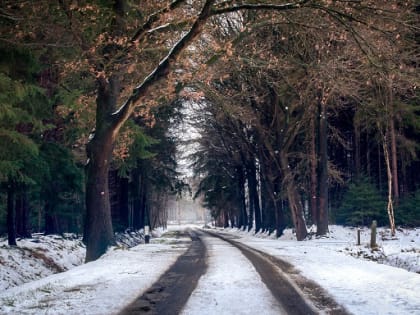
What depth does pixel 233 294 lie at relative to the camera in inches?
275

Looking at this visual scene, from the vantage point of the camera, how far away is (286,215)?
40625mm

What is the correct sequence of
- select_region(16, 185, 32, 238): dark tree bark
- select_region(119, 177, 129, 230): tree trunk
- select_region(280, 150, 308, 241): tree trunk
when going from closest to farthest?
select_region(16, 185, 32, 238): dark tree bark, select_region(280, 150, 308, 241): tree trunk, select_region(119, 177, 129, 230): tree trunk

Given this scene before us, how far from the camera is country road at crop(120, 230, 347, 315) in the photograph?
611 cm

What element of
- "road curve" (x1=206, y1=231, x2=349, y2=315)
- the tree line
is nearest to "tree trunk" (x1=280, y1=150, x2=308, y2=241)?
the tree line

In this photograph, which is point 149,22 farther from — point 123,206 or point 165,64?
point 123,206

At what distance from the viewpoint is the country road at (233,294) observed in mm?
6105

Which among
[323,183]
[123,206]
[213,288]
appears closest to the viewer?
[213,288]

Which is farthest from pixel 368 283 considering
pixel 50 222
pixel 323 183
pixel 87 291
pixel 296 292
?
pixel 50 222

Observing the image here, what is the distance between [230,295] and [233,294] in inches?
3.8

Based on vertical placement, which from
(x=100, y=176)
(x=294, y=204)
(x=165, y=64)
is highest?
(x=165, y=64)

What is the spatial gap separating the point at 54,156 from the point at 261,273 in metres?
11.8

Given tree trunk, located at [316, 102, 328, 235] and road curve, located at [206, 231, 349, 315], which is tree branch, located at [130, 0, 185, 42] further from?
tree trunk, located at [316, 102, 328, 235]

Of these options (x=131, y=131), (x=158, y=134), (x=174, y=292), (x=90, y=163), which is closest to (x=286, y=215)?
(x=158, y=134)

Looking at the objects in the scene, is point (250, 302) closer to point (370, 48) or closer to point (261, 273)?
point (261, 273)
